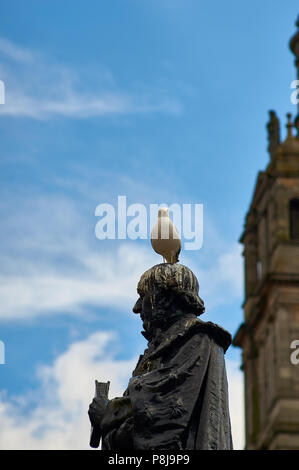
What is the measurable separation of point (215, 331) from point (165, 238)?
0.64 metres

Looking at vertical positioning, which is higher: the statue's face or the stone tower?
the stone tower

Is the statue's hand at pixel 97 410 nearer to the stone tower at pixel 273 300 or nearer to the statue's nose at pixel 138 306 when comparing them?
the statue's nose at pixel 138 306

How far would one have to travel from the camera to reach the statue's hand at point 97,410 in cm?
835

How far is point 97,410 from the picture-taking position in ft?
27.5

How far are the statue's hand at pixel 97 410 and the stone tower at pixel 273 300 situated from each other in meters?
71.3

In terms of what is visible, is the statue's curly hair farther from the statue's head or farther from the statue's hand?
the statue's hand

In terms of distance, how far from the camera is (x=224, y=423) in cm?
816

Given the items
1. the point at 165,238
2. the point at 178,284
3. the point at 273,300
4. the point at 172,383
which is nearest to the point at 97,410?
the point at 172,383

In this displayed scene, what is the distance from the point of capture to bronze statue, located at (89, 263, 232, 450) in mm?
8109
